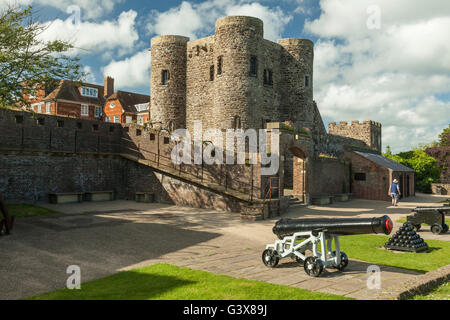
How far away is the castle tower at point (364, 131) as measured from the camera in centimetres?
4356

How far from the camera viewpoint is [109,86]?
51844 mm

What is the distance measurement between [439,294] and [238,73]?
20902 millimetres

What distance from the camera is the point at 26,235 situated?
11.5m

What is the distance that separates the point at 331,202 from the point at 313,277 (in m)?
17.7

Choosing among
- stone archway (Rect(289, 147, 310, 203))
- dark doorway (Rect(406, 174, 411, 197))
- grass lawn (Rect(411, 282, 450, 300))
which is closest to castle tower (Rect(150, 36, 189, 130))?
stone archway (Rect(289, 147, 310, 203))

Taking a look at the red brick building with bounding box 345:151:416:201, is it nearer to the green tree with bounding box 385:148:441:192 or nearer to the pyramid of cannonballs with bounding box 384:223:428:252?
the green tree with bounding box 385:148:441:192

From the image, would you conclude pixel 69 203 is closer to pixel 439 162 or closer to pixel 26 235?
pixel 26 235

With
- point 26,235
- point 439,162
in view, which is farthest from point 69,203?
point 439,162

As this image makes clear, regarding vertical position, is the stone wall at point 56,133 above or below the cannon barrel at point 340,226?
above

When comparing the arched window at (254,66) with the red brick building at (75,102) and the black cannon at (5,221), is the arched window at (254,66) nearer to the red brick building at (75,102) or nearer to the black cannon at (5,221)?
the black cannon at (5,221)

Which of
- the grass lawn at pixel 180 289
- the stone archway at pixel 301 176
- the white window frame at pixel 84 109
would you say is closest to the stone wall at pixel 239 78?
the stone archway at pixel 301 176

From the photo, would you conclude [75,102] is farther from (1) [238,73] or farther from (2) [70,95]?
(1) [238,73]

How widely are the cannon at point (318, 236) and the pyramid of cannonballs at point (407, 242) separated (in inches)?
128

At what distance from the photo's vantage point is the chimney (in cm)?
5128
